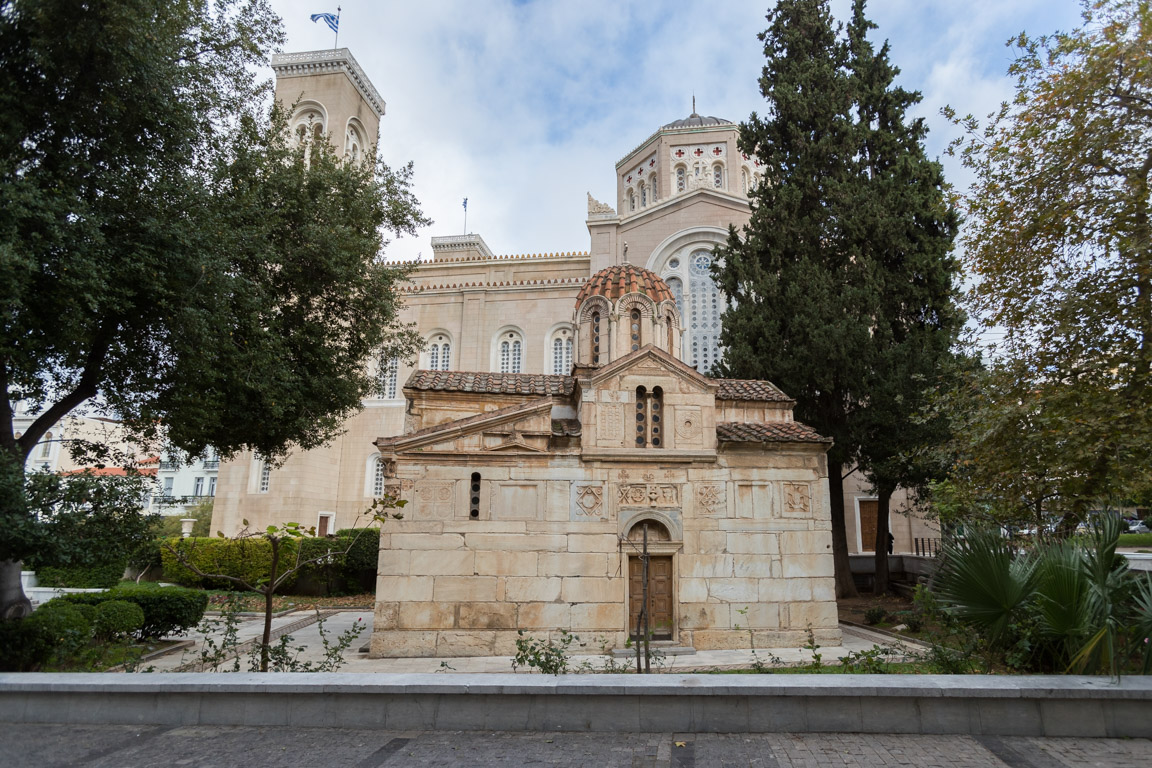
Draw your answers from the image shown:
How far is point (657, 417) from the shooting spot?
1326cm

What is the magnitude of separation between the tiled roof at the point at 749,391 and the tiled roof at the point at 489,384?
3419 millimetres

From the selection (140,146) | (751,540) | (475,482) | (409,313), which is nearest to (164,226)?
(140,146)

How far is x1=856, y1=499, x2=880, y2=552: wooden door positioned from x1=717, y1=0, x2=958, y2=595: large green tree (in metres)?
6.76

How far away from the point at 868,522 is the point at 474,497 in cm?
1842

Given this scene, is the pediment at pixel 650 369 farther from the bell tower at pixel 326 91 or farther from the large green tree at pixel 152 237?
the bell tower at pixel 326 91

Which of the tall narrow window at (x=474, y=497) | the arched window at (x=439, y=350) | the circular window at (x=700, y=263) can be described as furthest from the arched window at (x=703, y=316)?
the tall narrow window at (x=474, y=497)

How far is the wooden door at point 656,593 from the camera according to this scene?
1245cm

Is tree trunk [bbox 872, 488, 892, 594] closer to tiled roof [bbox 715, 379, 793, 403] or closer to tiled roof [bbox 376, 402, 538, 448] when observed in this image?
tiled roof [bbox 715, 379, 793, 403]

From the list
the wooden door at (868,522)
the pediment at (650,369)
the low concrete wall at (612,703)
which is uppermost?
the pediment at (650,369)

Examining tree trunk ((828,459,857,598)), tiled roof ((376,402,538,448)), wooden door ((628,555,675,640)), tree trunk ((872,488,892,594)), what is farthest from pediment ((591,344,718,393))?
tree trunk ((872,488,892,594))

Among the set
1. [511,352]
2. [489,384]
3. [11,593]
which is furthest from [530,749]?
[511,352]

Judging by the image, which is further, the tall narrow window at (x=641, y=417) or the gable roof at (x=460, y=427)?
the tall narrow window at (x=641, y=417)

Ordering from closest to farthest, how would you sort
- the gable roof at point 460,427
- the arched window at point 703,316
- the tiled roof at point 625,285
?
the gable roof at point 460,427
the tiled roof at point 625,285
the arched window at point 703,316

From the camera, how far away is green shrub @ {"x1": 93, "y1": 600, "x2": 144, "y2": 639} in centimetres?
1088
